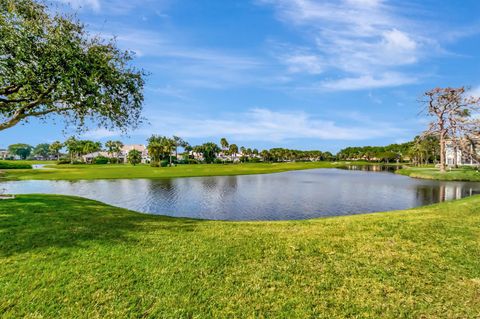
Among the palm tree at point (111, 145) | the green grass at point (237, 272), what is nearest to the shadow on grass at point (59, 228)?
the green grass at point (237, 272)

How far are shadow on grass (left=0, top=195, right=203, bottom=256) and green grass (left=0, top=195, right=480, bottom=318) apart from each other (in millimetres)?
78

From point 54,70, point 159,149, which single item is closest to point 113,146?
point 159,149

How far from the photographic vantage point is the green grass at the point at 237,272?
6000 millimetres

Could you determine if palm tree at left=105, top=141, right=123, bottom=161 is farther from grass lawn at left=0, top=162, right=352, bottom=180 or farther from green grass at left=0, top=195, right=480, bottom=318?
green grass at left=0, top=195, right=480, bottom=318

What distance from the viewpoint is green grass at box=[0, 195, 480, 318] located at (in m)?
6.00

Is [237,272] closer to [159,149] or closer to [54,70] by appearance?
[54,70]

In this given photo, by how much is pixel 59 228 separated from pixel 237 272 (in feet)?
28.8

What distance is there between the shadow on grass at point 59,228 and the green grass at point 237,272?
3.1 inches

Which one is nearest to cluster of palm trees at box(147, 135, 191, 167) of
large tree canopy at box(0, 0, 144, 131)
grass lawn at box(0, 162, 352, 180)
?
grass lawn at box(0, 162, 352, 180)

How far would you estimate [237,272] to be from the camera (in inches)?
297

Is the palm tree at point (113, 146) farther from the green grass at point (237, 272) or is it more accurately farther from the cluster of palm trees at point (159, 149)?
the green grass at point (237, 272)

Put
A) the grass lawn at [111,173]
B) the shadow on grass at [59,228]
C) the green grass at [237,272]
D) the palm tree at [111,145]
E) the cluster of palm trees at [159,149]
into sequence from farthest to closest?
the palm tree at [111,145]
the cluster of palm trees at [159,149]
the grass lawn at [111,173]
the shadow on grass at [59,228]
the green grass at [237,272]

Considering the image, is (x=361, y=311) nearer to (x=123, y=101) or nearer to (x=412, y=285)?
(x=412, y=285)

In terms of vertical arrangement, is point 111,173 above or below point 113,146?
below
